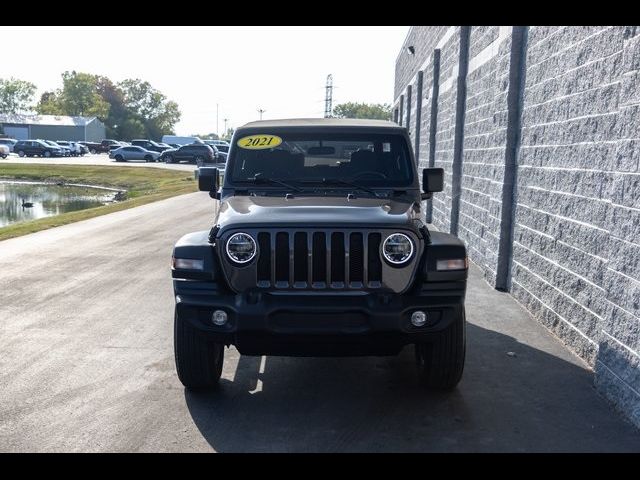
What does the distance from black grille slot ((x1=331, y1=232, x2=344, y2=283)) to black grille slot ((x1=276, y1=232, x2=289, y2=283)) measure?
32 centimetres

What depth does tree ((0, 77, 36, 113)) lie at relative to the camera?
12756cm

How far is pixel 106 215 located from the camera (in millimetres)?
19359

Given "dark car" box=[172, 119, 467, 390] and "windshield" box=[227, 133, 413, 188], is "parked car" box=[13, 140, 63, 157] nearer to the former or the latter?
"windshield" box=[227, 133, 413, 188]

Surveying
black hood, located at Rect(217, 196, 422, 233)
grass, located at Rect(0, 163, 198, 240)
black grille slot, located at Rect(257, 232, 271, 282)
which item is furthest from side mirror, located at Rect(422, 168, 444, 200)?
grass, located at Rect(0, 163, 198, 240)

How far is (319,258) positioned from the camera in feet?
15.2

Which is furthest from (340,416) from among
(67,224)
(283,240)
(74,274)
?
(67,224)

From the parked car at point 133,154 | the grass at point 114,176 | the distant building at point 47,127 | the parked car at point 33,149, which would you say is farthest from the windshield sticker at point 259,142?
the distant building at point 47,127

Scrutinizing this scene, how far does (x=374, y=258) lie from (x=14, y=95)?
13971 cm

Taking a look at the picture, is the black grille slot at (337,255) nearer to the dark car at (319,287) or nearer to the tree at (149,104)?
the dark car at (319,287)

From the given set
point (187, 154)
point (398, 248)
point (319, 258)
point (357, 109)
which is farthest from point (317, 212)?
point (357, 109)

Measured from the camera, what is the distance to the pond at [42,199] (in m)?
24.9

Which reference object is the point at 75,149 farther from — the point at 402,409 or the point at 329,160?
the point at 402,409

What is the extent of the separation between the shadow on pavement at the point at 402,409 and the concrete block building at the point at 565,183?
0.35 meters
